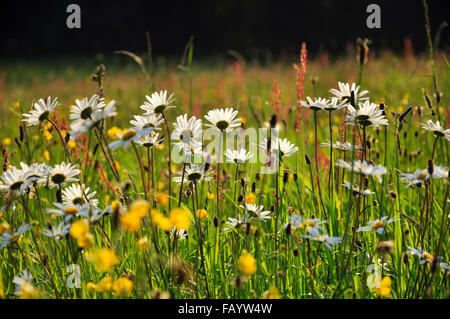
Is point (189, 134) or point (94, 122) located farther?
point (189, 134)

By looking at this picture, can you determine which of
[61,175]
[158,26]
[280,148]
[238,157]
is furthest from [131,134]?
[158,26]

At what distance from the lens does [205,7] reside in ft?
69.8

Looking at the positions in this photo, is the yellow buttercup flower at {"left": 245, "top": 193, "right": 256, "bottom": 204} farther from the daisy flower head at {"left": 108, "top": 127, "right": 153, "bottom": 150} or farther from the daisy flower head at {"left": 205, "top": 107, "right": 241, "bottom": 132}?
the daisy flower head at {"left": 108, "top": 127, "right": 153, "bottom": 150}

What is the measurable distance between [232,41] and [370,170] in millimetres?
21094

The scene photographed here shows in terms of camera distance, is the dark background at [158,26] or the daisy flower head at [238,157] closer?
the daisy flower head at [238,157]

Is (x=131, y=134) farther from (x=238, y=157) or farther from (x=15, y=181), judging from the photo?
(x=238, y=157)

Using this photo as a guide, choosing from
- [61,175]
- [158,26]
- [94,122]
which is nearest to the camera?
[94,122]

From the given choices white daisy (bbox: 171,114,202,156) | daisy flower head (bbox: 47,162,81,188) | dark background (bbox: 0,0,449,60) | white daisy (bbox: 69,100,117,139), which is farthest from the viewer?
dark background (bbox: 0,0,449,60)

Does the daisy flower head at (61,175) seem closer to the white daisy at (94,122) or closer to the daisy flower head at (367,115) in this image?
the white daisy at (94,122)

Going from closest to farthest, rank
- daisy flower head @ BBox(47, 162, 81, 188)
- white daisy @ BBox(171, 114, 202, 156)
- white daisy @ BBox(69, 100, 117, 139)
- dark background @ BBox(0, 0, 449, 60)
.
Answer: white daisy @ BBox(69, 100, 117, 139) < daisy flower head @ BBox(47, 162, 81, 188) < white daisy @ BBox(171, 114, 202, 156) < dark background @ BBox(0, 0, 449, 60)

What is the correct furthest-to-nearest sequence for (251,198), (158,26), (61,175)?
(158,26), (251,198), (61,175)

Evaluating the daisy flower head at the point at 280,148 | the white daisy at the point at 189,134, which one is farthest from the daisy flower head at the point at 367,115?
the white daisy at the point at 189,134

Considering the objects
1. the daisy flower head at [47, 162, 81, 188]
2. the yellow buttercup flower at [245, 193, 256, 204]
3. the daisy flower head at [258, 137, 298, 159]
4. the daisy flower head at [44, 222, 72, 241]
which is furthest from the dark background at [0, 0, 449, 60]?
the daisy flower head at [44, 222, 72, 241]

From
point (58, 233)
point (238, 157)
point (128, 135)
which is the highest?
point (128, 135)
